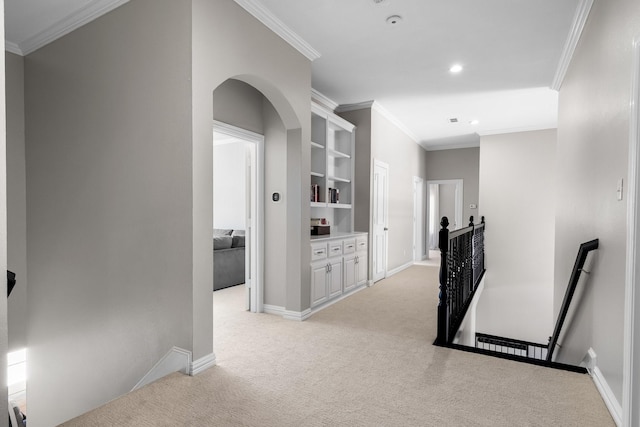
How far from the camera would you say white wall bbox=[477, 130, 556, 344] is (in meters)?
6.98

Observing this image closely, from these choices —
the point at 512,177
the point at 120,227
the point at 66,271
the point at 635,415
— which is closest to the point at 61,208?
the point at 66,271

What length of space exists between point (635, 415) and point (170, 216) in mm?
2848

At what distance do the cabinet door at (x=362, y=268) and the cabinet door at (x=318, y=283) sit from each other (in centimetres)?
101

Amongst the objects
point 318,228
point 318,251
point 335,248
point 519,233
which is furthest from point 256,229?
point 519,233

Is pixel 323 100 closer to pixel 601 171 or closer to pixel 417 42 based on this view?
pixel 417 42

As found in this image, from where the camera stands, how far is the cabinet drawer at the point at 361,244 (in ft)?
17.1

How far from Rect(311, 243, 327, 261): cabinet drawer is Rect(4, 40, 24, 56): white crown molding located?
354cm

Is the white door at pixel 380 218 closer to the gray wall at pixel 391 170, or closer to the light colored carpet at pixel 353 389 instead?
the gray wall at pixel 391 170

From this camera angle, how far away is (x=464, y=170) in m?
8.80

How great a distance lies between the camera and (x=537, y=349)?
6809mm

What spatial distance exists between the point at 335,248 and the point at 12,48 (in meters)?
3.94

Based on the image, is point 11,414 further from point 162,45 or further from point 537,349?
point 537,349

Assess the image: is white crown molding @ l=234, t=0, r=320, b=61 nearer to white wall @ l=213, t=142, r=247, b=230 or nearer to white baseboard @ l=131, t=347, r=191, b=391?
white baseboard @ l=131, t=347, r=191, b=391

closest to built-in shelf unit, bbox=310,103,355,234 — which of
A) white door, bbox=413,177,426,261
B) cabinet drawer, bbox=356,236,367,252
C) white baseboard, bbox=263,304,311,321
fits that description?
cabinet drawer, bbox=356,236,367,252
